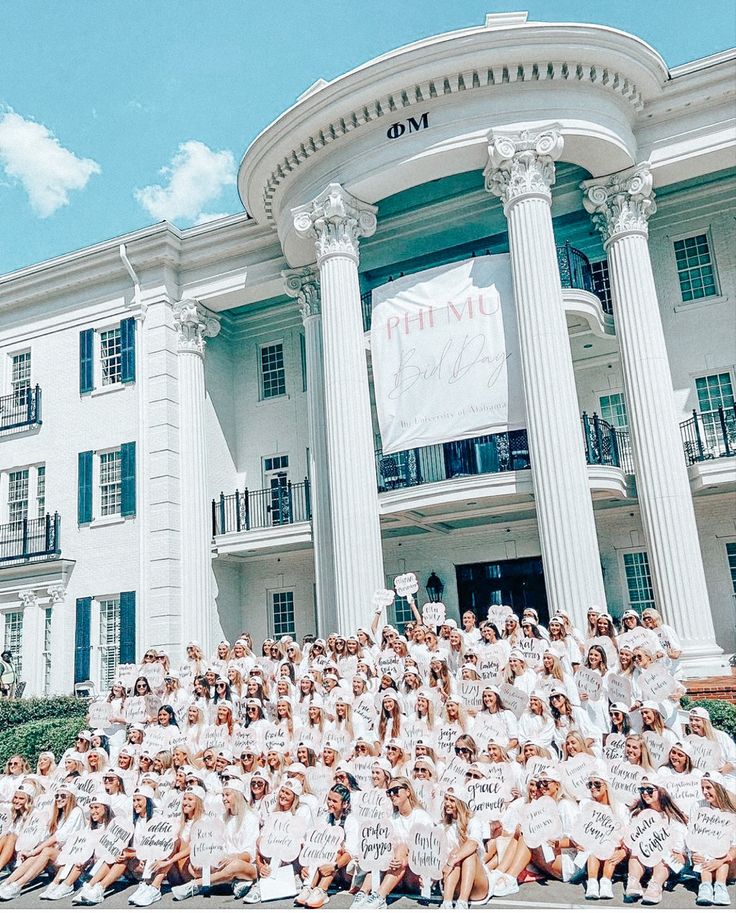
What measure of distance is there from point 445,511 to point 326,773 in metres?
11.2

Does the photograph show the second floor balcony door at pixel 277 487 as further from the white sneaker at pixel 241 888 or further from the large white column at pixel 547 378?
the white sneaker at pixel 241 888

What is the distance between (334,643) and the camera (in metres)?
13.3

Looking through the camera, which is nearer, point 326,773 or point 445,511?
point 326,773

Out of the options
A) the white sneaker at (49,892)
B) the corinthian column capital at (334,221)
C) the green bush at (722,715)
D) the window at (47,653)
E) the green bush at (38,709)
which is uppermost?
the corinthian column capital at (334,221)

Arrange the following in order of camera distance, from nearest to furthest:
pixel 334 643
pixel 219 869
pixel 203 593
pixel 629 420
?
pixel 219 869 < pixel 334 643 < pixel 629 420 < pixel 203 593

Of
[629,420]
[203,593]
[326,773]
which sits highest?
[629,420]

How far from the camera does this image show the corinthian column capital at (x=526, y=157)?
1725 centimetres

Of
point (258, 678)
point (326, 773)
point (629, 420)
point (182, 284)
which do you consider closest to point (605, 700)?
point (326, 773)

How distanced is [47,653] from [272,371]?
10.2 metres

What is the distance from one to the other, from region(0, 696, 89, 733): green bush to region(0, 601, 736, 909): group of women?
7.78 metres

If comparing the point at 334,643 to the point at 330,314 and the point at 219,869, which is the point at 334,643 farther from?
the point at 330,314

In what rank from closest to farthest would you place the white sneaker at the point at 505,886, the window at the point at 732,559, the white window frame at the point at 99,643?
1. the white sneaker at the point at 505,886
2. the window at the point at 732,559
3. the white window frame at the point at 99,643

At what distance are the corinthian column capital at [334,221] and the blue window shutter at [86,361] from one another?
8358 millimetres

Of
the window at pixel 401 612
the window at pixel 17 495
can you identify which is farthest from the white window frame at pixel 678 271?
the window at pixel 17 495
